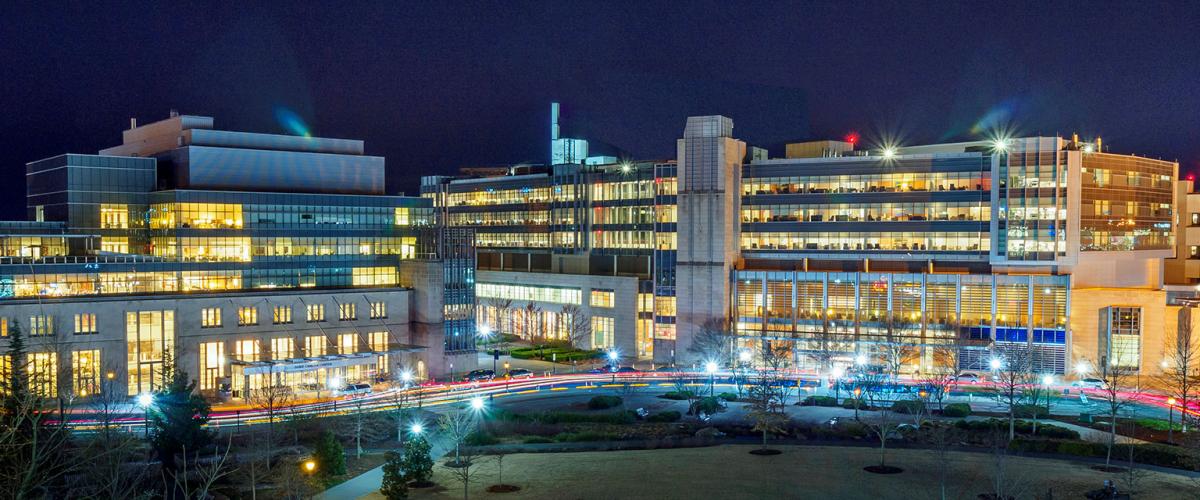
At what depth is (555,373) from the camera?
96875 mm

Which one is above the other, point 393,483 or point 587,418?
point 393,483

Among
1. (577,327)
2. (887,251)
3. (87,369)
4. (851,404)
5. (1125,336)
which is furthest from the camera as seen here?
(577,327)

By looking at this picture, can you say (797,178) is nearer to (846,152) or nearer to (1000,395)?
(846,152)

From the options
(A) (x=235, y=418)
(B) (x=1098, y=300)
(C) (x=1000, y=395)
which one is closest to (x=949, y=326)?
(B) (x=1098, y=300)

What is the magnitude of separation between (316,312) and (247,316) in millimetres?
6131

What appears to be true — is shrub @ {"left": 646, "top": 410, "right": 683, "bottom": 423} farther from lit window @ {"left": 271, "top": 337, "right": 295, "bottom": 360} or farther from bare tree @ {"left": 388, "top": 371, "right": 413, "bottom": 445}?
lit window @ {"left": 271, "top": 337, "right": 295, "bottom": 360}

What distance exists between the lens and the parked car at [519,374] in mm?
91113

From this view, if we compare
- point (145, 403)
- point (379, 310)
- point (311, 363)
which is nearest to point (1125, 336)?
point (379, 310)

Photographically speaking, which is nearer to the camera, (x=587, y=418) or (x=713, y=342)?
(x=587, y=418)

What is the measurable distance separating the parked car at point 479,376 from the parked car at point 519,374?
5.47 ft

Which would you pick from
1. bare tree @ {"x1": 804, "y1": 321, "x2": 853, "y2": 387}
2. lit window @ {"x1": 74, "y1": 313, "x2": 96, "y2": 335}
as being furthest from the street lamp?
lit window @ {"x1": 74, "y1": 313, "x2": 96, "y2": 335}

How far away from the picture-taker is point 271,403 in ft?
190

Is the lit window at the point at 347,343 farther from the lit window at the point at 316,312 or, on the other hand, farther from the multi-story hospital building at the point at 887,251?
the multi-story hospital building at the point at 887,251

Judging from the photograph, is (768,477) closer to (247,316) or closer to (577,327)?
(247,316)
